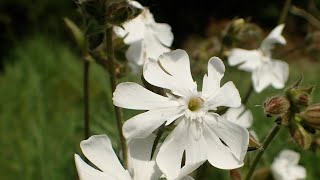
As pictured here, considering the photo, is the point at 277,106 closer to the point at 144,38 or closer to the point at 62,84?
the point at 144,38

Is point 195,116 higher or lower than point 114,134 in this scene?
higher

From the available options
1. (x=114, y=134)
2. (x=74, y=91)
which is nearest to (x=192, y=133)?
(x=114, y=134)

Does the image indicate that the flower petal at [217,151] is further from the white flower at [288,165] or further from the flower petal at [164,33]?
the white flower at [288,165]

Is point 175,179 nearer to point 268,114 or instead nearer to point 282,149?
point 268,114

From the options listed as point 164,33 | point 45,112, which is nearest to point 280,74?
point 164,33

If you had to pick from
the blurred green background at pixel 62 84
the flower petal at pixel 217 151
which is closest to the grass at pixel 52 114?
the blurred green background at pixel 62 84

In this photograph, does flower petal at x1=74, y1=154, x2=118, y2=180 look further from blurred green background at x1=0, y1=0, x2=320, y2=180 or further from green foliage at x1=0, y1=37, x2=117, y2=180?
green foliage at x1=0, y1=37, x2=117, y2=180

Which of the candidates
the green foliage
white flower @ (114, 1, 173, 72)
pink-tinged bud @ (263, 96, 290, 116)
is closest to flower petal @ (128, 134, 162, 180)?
pink-tinged bud @ (263, 96, 290, 116)
